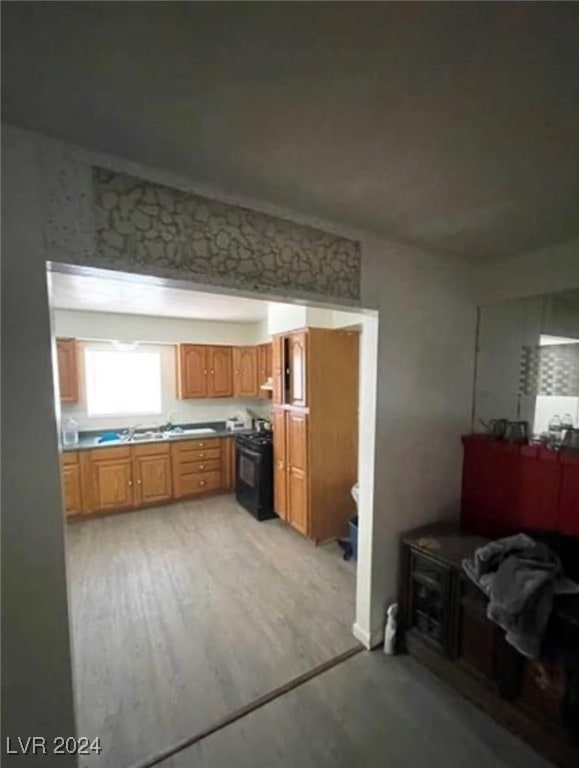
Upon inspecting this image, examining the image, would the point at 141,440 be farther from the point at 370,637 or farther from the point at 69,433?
the point at 370,637

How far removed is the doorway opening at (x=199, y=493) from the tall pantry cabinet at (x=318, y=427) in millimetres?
20

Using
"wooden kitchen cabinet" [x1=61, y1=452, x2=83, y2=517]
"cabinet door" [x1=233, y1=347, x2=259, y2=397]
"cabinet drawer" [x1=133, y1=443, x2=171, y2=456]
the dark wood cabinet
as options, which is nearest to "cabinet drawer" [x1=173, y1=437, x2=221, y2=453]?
"cabinet drawer" [x1=133, y1=443, x2=171, y2=456]

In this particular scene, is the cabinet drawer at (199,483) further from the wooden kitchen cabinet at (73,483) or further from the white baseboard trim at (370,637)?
the white baseboard trim at (370,637)

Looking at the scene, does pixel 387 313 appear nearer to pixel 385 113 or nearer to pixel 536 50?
pixel 385 113

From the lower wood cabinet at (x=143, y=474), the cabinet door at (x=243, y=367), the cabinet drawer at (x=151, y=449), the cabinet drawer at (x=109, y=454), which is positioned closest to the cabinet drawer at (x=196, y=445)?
→ the lower wood cabinet at (x=143, y=474)

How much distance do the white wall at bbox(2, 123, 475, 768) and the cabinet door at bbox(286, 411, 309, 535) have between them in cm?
129

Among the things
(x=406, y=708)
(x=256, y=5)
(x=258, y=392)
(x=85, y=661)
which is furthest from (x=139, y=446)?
(x=256, y=5)

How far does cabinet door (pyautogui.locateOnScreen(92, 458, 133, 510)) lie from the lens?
420 cm

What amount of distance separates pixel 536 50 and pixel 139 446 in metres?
4.59

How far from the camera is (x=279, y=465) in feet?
13.1

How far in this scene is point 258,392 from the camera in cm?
532

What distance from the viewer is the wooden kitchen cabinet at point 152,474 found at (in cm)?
441

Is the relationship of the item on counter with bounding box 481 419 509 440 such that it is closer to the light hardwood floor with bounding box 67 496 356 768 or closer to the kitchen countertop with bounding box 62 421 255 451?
the light hardwood floor with bounding box 67 496 356 768

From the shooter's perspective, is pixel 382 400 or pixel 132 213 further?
pixel 382 400
